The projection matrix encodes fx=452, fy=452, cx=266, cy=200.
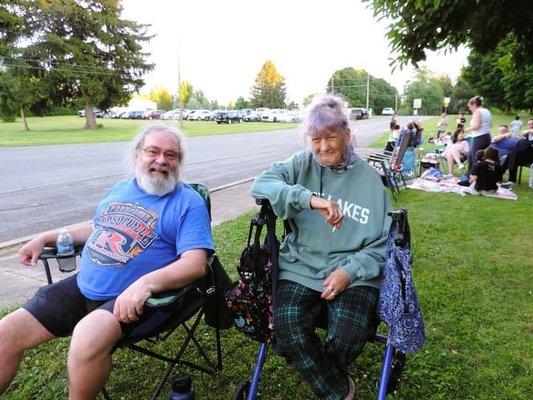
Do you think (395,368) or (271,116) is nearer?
(395,368)

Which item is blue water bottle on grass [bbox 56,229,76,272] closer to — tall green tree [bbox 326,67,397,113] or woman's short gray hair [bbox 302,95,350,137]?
woman's short gray hair [bbox 302,95,350,137]

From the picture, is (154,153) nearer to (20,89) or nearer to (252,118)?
(20,89)

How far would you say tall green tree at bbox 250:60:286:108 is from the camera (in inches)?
2982

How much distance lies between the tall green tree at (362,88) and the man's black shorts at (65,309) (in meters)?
74.6

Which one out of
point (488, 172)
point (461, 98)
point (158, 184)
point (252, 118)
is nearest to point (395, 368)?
point (158, 184)

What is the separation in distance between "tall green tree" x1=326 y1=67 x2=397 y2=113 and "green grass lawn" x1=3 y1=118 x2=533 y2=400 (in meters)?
72.5

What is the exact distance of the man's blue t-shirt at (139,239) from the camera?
229 centimetres

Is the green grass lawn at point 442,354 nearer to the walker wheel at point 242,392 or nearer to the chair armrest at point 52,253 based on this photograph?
the walker wheel at point 242,392

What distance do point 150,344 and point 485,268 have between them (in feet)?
10.2

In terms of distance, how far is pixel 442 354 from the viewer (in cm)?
282

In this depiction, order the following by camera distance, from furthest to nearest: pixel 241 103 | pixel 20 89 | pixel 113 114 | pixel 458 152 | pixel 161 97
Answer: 1. pixel 241 103
2. pixel 161 97
3. pixel 113 114
4. pixel 20 89
5. pixel 458 152

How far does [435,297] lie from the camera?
3.60 m

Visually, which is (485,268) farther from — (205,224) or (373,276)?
(205,224)

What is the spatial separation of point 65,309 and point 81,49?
3776 centimetres
